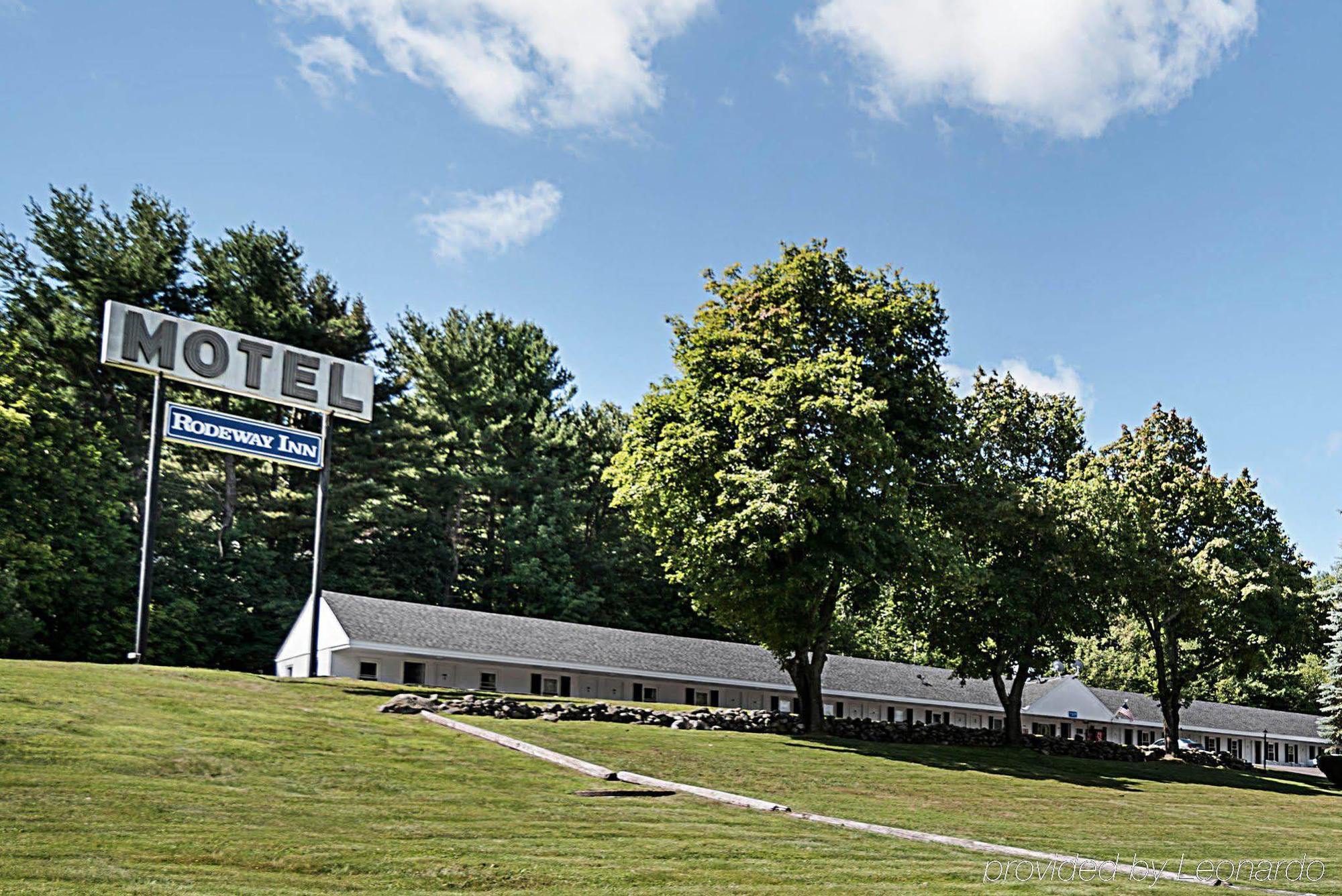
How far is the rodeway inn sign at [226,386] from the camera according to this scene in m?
33.7

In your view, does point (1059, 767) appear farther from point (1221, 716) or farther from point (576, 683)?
point (1221, 716)

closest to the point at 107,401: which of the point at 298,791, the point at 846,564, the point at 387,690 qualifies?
the point at 387,690

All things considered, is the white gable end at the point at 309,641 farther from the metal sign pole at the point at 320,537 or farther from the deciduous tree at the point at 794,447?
the deciduous tree at the point at 794,447

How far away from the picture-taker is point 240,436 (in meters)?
35.3

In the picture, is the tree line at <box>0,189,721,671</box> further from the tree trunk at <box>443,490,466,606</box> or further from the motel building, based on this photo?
the motel building

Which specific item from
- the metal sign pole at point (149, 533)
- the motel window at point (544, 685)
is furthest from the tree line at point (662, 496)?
the metal sign pole at point (149, 533)

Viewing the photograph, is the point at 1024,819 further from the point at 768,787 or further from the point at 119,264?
the point at 119,264

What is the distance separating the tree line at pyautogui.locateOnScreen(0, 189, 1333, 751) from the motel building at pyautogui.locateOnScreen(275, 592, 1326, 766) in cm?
485

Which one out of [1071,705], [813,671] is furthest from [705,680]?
[1071,705]

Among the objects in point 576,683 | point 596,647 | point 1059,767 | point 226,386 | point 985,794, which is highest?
point 226,386

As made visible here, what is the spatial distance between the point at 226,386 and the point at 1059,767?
32.5 metres

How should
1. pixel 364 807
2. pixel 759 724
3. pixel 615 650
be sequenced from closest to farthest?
pixel 364 807
pixel 759 724
pixel 615 650

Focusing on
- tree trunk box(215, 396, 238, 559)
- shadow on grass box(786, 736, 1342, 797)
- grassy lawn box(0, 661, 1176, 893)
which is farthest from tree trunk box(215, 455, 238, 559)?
shadow on grass box(786, 736, 1342, 797)

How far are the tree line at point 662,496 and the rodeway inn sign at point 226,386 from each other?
34.6 feet
